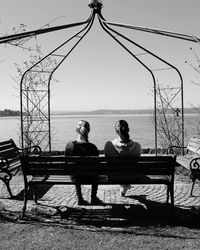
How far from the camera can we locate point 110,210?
6.07m

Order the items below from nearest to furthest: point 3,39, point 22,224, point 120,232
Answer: point 120,232 → point 22,224 → point 3,39

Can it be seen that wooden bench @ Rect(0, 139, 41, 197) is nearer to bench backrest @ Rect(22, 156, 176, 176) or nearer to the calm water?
bench backrest @ Rect(22, 156, 176, 176)

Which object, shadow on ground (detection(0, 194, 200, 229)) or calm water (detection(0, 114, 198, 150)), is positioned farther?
calm water (detection(0, 114, 198, 150))

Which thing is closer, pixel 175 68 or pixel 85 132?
pixel 85 132

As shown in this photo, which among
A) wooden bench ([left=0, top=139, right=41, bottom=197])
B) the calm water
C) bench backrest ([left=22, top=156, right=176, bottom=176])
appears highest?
bench backrest ([left=22, top=156, right=176, bottom=176])

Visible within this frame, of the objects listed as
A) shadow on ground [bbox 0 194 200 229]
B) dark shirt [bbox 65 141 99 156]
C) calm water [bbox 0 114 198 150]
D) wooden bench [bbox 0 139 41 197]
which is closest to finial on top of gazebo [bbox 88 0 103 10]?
dark shirt [bbox 65 141 99 156]

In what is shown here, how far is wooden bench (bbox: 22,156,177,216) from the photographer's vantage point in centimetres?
564

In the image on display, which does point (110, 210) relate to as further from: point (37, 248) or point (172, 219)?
point (37, 248)

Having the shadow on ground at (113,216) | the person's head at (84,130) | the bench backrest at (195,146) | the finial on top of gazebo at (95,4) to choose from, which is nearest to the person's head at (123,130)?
the person's head at (84,130)

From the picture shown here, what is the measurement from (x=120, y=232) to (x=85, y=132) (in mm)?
1996

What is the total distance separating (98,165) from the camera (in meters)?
5.72

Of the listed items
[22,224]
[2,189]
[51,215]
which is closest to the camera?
[22,224]

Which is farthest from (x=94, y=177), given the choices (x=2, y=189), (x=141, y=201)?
(x=2, y=189)

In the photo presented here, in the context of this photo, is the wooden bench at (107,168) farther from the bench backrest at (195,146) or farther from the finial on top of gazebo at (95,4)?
the finial on top of gazebo at (95,4)
